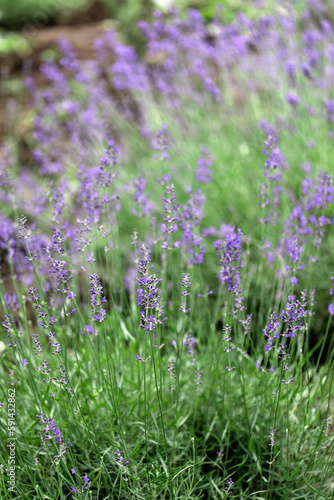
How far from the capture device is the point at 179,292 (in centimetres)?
295

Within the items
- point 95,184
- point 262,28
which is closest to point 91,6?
point 262,28

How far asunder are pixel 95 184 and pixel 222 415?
118cm

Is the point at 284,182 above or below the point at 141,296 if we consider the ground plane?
below

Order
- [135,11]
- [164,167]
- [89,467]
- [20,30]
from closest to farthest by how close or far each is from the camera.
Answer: [89,467]
[164,167]
[135,11]
[20,30]

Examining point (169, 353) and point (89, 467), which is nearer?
point (89, 467)

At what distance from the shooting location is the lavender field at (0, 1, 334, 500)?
198cm

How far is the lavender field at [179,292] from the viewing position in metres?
1.98

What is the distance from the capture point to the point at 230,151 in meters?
4.78

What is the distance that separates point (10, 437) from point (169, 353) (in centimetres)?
88

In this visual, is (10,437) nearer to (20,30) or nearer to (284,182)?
(284,182)

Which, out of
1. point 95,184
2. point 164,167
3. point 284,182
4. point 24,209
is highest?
point 95,184

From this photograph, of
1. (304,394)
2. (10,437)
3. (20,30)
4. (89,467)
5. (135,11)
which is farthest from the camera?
(20,30)

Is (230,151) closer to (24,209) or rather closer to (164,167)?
(164,167)

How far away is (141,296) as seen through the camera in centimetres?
167
